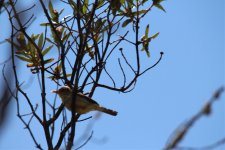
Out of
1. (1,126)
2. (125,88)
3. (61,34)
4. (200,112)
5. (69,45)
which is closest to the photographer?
(200,112)

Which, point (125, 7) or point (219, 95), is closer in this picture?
point (219, 95)

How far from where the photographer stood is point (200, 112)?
3.77 feet

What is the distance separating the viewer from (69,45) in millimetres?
3746

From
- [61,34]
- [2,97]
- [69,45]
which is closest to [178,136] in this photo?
[2,97]

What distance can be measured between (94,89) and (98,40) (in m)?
0.73

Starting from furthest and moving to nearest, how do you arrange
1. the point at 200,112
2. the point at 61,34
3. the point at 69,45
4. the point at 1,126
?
the point at 61,34, the point at 69,45, the point at 1,126, the point at 200,112

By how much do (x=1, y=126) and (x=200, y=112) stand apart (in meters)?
0.77

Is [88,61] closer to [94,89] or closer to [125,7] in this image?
[94,89]

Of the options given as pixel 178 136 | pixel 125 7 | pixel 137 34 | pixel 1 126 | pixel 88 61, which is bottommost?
pixel 178 136

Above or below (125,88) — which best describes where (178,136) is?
below

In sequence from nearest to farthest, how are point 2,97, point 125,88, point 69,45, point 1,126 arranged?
point 1,126
point 2,97
point 69,45
point 125,88

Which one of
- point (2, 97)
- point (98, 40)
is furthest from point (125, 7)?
point (2, 97)

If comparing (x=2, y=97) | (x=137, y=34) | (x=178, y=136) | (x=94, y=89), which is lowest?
(x=178, y=136)

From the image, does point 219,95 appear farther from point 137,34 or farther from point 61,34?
point 61,34
